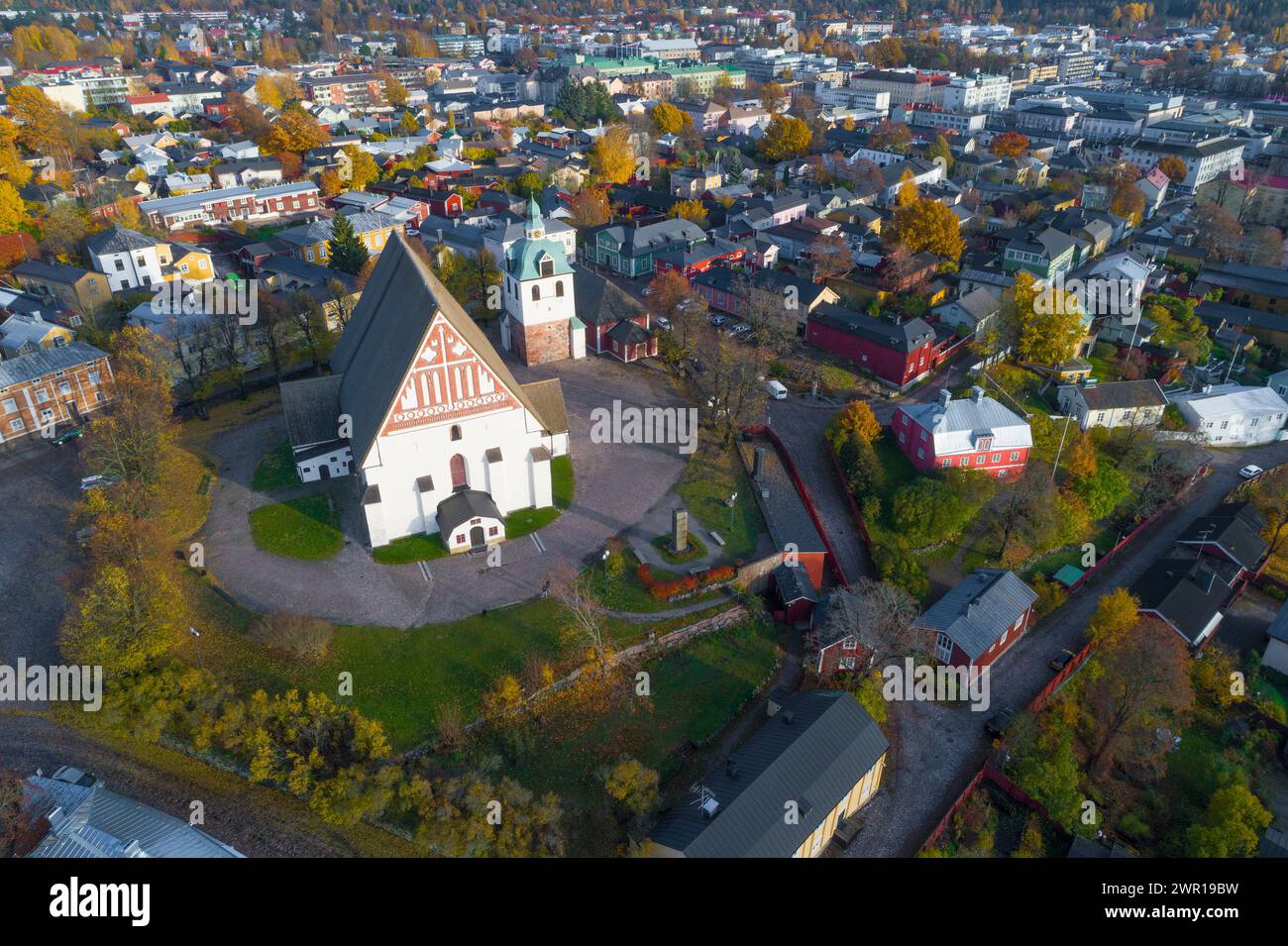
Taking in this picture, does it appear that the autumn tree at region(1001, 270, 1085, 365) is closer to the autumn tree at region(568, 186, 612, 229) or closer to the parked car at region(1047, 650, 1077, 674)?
the parked car at region(1047, 650, 1077, 674)

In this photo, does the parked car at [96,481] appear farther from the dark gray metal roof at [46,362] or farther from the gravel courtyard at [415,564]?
the dark gray metal roof at [46,362]

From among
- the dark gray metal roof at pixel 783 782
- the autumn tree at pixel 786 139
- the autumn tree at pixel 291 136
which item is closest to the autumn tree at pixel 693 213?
the autumn tree at pixel 786 139

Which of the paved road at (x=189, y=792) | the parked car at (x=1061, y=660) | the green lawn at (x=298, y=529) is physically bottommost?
the parked car at (x=1061, y=660)

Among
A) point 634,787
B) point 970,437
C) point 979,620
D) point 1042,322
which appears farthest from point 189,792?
point 1042,322

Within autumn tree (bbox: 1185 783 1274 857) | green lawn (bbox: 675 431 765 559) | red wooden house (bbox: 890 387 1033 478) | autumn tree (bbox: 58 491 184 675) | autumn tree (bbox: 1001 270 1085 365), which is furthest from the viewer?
autumn tree (bbox: 1001 270 1085 365)

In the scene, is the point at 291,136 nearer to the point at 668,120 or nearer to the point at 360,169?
the point at 360,169

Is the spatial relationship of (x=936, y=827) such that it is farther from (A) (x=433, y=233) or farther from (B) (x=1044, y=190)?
(B) (x=1044, y=190)

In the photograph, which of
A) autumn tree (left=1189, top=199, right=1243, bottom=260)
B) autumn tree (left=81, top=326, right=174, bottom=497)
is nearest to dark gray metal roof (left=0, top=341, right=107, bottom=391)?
autumn tree (left=81, top=326, right=174, bottom=497)
